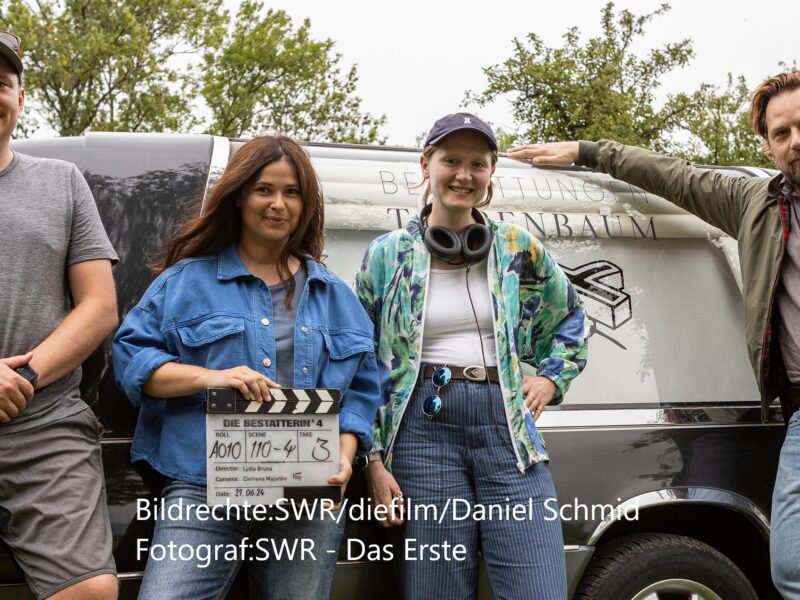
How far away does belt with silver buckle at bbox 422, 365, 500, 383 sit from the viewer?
110 inches

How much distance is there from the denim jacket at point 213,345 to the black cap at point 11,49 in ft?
2.63

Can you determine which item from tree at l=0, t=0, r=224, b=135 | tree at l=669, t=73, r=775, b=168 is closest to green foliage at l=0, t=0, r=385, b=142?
tree at l=0, t=0, r=224, b=135

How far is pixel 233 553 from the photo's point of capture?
97.5 inches

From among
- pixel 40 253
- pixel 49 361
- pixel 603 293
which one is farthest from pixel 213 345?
pixel 603 293

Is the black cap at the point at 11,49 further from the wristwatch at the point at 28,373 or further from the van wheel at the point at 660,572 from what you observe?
the van wheel at the point at 660,572

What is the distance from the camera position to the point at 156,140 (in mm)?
3176

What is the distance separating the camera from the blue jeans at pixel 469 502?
2695 millimetres

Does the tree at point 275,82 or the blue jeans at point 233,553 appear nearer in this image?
the blue jeans at point 233,553

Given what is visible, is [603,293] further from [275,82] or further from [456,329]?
[275,82]

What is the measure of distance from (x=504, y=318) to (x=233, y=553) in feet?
3.72

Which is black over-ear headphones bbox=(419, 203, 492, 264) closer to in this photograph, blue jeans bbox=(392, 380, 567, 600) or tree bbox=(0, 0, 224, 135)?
blue jeans bbox=(392, 380, 567, 600)

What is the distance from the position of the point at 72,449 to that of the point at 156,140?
1224 mm

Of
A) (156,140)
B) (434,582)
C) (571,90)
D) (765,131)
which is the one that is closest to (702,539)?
(434,582)

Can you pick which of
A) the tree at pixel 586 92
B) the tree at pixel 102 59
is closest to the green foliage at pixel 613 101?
the tree at pixel 586 92
